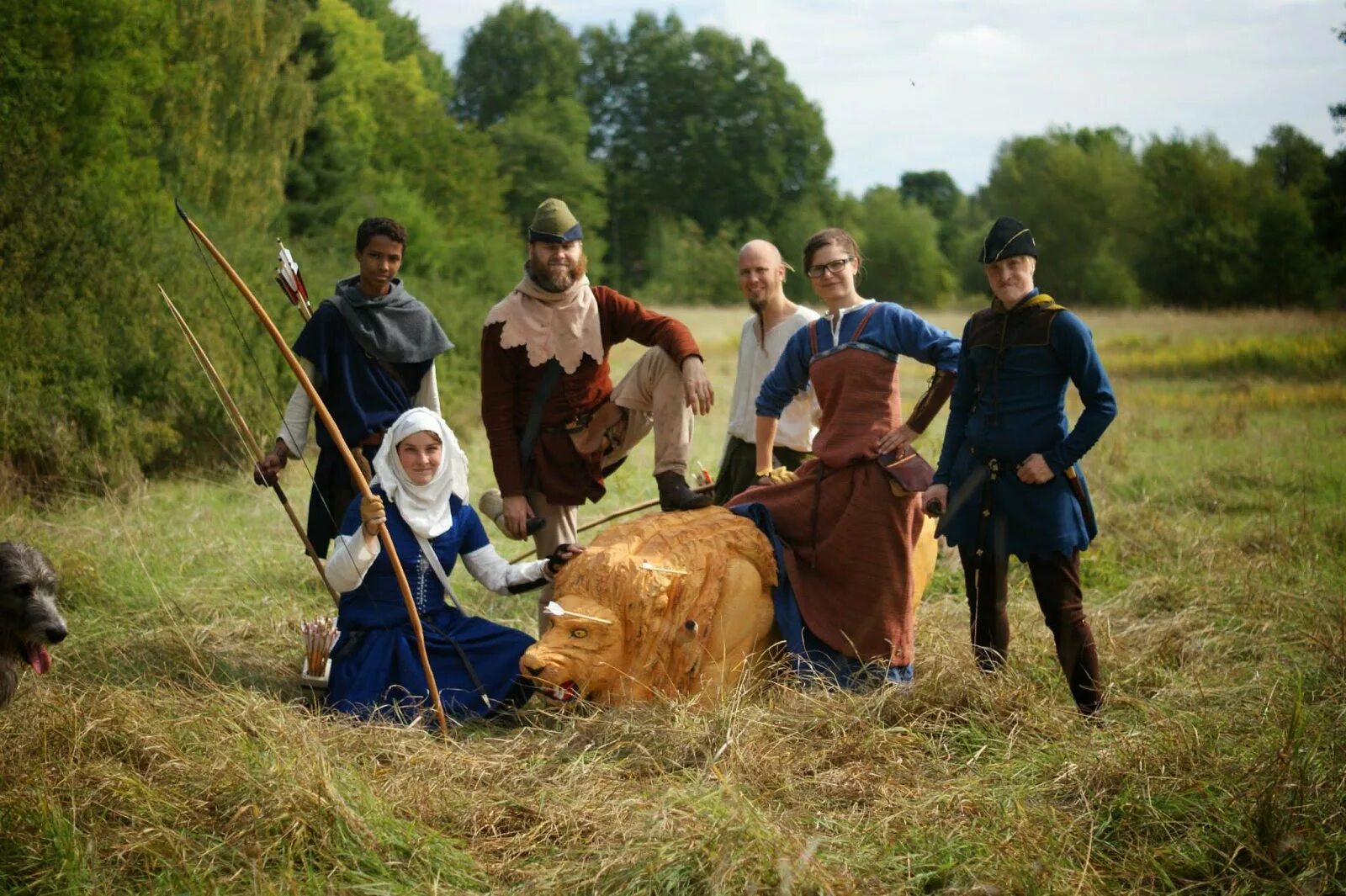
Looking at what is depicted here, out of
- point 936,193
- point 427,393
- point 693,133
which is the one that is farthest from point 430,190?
point 936,193

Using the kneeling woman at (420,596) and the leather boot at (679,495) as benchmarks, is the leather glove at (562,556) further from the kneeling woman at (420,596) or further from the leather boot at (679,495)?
the leather boot at (679,495)

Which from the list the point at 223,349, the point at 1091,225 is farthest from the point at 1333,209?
the point at 1091,225

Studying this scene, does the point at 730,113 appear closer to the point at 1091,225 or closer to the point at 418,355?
the point at 1091,225

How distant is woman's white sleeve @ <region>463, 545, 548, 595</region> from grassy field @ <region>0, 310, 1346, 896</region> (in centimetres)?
52

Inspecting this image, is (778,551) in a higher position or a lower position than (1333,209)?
lower

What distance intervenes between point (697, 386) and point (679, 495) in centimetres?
51

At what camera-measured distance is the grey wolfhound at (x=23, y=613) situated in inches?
174

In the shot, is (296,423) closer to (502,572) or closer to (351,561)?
(351,561)

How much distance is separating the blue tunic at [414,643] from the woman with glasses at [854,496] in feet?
3.84

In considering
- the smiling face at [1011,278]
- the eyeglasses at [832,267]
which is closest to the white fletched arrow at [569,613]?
the eyeglasses at [832,267]

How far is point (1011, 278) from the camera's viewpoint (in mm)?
4766

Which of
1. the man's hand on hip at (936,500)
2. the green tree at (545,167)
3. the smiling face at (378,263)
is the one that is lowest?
the man's hand on hip at (936,500)

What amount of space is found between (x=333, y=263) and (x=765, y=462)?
1276 cm

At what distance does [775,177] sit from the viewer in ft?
190
